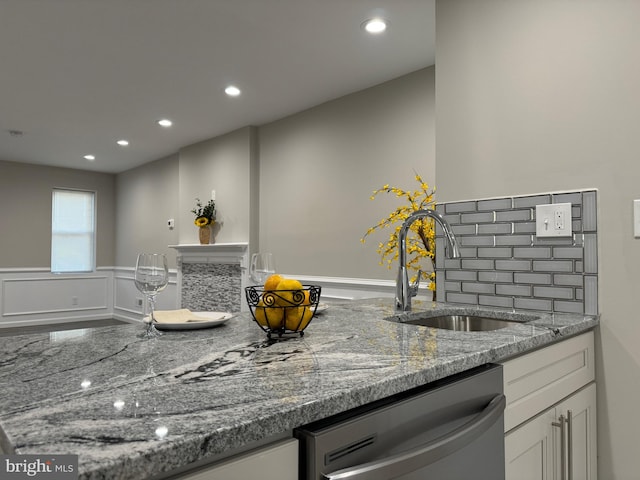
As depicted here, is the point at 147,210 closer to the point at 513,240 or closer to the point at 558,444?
the point at 513,240

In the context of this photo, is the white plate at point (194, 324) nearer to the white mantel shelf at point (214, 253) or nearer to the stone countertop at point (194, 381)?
the stone countertop at point (194, 381)

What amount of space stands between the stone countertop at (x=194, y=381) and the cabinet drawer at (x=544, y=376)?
50mm

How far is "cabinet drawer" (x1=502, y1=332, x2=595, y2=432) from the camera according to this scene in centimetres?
108

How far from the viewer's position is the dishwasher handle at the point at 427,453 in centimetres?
67

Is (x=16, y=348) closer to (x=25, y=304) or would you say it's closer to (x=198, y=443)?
(x=198, y=443)

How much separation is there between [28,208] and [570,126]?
7.09 meters

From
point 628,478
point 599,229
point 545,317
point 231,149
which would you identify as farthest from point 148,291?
point 231,149

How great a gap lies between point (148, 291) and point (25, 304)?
663cm

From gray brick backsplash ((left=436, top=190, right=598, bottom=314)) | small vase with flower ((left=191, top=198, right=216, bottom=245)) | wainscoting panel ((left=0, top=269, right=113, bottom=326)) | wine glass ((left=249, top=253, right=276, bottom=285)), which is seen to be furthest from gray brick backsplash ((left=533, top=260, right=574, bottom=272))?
wainscoting panel ((left=0, top=269, right=113, bottom=326))

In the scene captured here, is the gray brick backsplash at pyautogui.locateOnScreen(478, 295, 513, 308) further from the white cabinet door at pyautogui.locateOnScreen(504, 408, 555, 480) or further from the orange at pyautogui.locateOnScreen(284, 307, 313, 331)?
the orange at pyautogui.locateOnScreen(284, 307, 313, 331)

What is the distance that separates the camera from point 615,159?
147 cm

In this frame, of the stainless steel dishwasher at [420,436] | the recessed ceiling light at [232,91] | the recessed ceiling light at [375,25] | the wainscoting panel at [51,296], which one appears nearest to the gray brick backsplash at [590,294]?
the stainless steel dishwasher at [420,436]

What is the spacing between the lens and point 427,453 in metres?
0.78

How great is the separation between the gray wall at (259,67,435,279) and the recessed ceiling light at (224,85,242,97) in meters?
0.68
